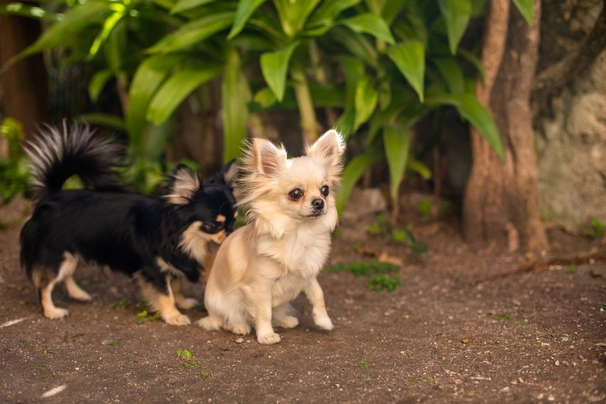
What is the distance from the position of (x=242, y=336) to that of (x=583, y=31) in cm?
318

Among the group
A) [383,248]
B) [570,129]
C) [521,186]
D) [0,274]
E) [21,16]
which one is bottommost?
[0,274]

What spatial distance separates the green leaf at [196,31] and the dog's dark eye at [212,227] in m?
1.63

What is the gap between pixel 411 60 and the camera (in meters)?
4.48

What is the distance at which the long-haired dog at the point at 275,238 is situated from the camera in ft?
10.5

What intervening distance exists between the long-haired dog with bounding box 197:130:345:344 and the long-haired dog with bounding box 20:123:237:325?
0.17 meters

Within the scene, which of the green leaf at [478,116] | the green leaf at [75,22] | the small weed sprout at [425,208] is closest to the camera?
the green leaf at [478,116]

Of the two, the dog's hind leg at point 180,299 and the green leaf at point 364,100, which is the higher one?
the green leaf at point 364,100

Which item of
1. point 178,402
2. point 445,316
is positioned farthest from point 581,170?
point 178,402

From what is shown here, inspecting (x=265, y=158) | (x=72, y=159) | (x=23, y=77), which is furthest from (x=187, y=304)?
(x=23, y=77)

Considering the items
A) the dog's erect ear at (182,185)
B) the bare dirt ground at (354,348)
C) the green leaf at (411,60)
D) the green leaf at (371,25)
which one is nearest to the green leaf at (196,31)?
the green leaf at (371,25)

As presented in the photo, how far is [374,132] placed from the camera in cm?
498

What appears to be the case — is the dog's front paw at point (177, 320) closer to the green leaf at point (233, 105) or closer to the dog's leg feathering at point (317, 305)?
the dog's leg feathering at point (317, 305)

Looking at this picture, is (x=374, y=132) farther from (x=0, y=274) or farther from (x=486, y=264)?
(x=0, y=274)

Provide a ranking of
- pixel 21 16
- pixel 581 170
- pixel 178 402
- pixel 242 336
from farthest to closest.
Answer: pixel 21 16
pixel 581 170
pixel 242 336
pixel 178 402
